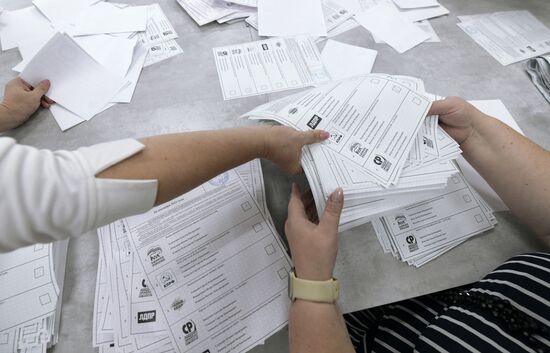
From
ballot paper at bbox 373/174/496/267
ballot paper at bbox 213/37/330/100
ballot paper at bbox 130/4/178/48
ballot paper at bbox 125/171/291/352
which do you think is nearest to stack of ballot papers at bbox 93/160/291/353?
ballot paper at bbox 125/171/291/352

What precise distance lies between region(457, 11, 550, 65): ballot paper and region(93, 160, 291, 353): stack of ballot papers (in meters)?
0.90

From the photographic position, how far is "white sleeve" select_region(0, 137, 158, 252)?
15.7 inches

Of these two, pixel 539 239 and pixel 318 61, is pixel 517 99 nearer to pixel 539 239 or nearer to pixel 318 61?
pixel 539 239

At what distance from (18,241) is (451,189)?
769mm

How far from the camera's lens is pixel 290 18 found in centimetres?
106

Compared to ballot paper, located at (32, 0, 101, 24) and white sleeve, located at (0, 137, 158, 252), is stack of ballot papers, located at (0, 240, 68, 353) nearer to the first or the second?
white sleeve, located at (0, 137, 158, 252)

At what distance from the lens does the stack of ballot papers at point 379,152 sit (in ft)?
2.03

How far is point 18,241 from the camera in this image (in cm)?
41

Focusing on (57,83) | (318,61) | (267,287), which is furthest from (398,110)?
(57,83)

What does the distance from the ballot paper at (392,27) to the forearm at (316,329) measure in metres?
0.81

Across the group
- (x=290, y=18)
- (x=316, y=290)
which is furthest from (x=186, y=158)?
(x=290, y=18)

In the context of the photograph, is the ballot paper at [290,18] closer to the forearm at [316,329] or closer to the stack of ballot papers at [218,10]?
the stack of ballot papers at [218,10]

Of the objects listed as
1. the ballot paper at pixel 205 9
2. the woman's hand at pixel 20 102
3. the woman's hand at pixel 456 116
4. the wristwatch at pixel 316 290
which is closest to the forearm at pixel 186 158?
the wristwatch at pixel 316 290

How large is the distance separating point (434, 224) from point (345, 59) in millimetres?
538
